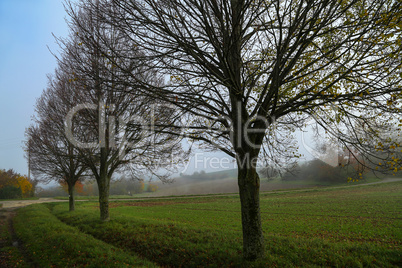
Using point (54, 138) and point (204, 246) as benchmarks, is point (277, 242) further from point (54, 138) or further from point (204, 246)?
point (54, 138)

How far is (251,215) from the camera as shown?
5.79 metres

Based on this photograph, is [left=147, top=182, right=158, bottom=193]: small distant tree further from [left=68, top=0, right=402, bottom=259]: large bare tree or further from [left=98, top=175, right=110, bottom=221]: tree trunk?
[left=68, top=0, right=402, bottom=259]: large bare tree

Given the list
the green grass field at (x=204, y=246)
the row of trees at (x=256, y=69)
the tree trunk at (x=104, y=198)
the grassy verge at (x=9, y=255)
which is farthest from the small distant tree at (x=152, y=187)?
the row of trees at (x=256, y=69)

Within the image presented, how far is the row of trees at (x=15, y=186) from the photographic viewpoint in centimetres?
4062

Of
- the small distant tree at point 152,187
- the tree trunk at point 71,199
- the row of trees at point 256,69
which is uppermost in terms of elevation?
the row of trees at point 256,69

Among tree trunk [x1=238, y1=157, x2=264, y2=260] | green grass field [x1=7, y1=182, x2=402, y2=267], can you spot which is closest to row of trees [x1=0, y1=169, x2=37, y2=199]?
green grass field [x1=7, y1=182, x2=402, y2=267]

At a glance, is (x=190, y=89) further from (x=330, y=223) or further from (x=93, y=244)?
(x=330, y=223)

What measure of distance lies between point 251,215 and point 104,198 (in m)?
9.19

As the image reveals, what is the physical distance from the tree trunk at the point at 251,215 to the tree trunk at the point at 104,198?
8756 millimetres

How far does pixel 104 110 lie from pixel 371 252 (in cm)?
1192

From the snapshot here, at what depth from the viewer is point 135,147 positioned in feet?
39.8

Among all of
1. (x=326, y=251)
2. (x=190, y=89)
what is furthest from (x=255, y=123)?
(x=326, y=251)

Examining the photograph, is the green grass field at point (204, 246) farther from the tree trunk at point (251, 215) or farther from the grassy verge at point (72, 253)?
the tree trunk at point (251, 215)

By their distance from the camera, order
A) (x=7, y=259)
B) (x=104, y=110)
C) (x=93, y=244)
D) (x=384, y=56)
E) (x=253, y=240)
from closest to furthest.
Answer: (x=384, y=56)
(x=253, y=240)
(x=7, y=259)
(x=93, y=244)
(x=104, y=110)
